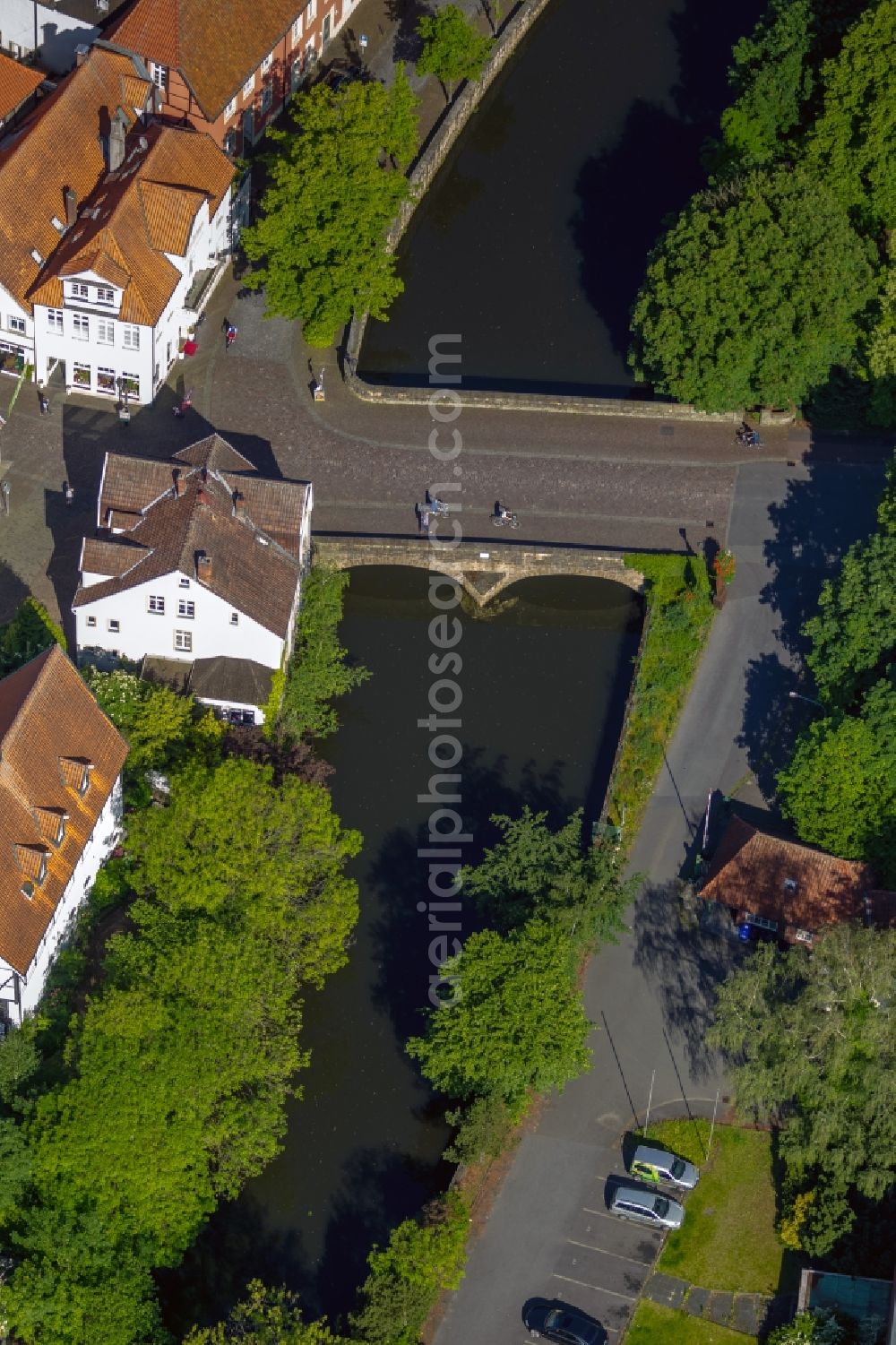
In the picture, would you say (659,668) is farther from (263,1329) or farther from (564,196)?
(263,1329)

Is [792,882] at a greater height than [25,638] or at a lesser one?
greater

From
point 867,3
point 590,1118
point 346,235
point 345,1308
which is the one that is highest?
point 867,3

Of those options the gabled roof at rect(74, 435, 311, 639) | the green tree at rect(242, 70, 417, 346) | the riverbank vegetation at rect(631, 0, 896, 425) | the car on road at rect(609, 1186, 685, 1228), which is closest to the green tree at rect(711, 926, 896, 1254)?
the car on road at rect(609, 1186, 685, 1228)

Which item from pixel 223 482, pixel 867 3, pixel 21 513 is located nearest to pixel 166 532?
pixel 223 482

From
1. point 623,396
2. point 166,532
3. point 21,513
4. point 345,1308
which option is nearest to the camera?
point 345,1308

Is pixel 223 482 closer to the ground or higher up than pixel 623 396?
closer to the ground

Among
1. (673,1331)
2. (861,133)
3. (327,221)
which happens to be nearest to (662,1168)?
(673,1331)

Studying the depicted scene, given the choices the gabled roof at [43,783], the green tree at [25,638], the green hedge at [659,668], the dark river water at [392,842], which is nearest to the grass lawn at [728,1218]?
the dark river water at [392,842]

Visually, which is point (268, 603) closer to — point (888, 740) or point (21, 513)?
point (21, 513)
